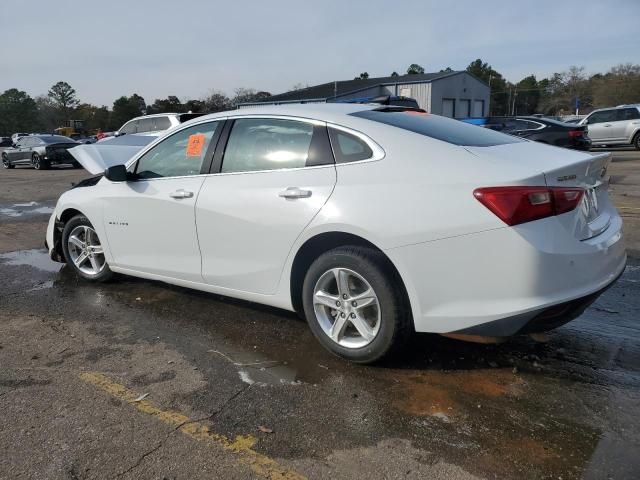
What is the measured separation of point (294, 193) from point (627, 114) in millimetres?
20741

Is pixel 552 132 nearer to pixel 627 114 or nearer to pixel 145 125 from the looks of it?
pixel 627 114

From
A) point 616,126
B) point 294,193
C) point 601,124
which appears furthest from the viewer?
point 601,124

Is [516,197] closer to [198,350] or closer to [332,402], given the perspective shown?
[332,402]

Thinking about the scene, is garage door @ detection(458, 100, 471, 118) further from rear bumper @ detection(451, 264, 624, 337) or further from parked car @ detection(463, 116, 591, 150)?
rear bumper @ detection(451, 264, 624, 337)

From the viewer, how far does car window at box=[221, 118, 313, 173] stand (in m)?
3.68

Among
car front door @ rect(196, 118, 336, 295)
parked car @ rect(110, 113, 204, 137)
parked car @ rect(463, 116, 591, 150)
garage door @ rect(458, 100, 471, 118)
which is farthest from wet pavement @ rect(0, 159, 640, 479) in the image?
garage door @ rect(458, 100, 471, 118)

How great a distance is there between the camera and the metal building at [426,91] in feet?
137

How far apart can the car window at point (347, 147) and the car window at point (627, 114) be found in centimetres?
2028

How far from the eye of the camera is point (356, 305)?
337 centimetres

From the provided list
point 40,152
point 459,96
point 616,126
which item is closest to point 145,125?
A: point 40,152

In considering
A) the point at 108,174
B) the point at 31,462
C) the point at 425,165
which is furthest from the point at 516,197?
the point at 108,174

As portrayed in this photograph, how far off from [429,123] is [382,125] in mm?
463

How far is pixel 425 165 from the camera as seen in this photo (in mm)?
3123

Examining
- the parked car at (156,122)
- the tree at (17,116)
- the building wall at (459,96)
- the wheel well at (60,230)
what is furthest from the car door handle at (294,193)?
the tree at (17,116)
